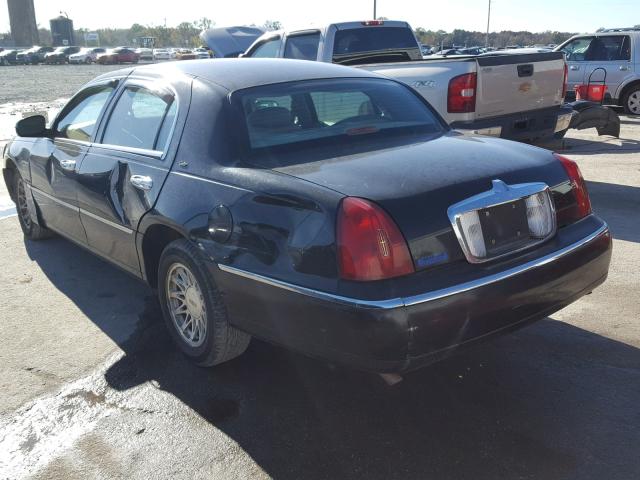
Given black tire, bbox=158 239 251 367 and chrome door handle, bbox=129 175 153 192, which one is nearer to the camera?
black tire, bbox=158 239 251 367

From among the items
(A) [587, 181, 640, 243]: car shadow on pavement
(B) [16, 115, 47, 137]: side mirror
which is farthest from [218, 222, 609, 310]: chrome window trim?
(A) [587, 181, 640, 243]: car shadow on pavement

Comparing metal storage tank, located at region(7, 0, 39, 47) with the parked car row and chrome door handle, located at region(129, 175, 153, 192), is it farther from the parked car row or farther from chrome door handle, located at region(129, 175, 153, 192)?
chrome door handle, located at region(129, 175, 153, 192)

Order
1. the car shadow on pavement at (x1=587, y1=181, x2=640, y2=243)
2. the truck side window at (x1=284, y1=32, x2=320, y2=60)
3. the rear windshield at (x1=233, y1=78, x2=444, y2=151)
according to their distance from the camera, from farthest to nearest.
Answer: the truck side window at (x1=284, y1=32, x2=320, y2=60) < the car shadow on pavement at (x1=587, y1=181, x2=640, y2=243) < the rear windshield at (x1=233, y1=78, x2=444, y2=151)

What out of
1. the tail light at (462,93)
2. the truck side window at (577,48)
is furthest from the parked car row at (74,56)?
the tail light at (462,93)

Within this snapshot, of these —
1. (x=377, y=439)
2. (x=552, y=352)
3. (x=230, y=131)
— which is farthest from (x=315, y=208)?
(x=552, y=352)

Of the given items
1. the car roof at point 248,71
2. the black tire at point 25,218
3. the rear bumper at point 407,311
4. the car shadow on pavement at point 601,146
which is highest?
the car roof at point 248,71

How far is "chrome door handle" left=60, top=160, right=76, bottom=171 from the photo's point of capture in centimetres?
470

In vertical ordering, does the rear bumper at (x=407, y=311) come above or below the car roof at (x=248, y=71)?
below

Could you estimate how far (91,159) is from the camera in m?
4.46

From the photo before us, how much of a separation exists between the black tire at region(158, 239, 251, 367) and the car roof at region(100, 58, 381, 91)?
3.16 feet

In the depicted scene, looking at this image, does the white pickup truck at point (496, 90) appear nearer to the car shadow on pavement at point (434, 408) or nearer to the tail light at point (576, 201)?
the tail light at point (576, 201)

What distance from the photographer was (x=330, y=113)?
395cm

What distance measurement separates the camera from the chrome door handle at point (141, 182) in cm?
375

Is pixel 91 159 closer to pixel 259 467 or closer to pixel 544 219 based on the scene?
pixel 259 467
